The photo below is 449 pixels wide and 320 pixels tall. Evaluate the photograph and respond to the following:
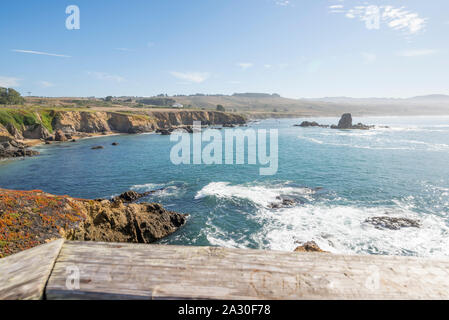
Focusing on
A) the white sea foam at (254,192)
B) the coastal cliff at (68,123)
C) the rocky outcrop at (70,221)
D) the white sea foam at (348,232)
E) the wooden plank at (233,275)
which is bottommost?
the white sea foam at (348,232)

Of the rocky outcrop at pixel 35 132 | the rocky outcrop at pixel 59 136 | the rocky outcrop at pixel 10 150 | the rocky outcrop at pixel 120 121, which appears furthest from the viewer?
the rocky outcrop at pixel 120 121

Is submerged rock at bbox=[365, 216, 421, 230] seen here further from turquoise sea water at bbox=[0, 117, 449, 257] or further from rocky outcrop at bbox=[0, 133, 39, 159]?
rocky outcrop at bbox=[0, 133, 39, 159]

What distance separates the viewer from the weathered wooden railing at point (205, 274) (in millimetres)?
1568

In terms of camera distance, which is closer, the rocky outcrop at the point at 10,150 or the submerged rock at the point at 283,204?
the submerged rock at the point at 283,204

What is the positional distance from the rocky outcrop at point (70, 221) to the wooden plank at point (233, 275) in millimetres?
11810

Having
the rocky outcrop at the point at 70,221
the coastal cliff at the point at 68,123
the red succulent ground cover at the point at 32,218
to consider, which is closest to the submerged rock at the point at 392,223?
the rocky outcrop at the point at 70,221

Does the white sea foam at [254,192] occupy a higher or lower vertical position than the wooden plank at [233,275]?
lower

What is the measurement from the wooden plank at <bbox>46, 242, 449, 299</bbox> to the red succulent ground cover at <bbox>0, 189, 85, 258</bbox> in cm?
1184

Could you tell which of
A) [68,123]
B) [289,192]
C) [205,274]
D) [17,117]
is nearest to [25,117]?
[17,117]

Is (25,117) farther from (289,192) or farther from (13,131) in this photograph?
(289,192)

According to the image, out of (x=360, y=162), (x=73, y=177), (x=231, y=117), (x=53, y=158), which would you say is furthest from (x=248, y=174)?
(x=231, y=117)

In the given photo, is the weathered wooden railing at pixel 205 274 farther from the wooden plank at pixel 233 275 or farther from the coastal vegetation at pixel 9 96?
the coastal vegetation at pixel 9 96

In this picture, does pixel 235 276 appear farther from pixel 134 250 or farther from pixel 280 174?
pixel 280 174

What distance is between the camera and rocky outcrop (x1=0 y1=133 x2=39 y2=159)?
157 ft
